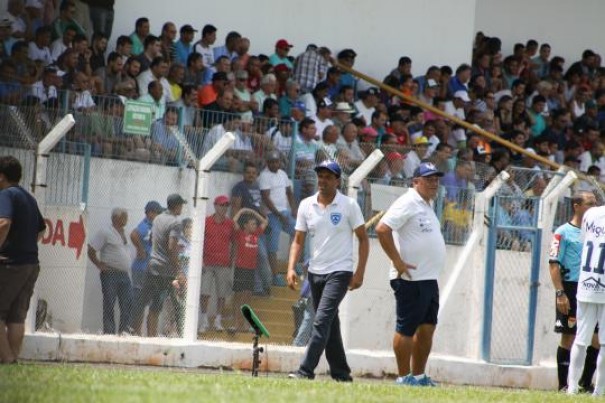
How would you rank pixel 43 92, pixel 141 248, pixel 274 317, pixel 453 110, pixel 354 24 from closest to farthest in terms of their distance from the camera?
pixel 43 92 → pixel 141 248 → pixel 274 317 → pixel 453 110 → pixel 354 24

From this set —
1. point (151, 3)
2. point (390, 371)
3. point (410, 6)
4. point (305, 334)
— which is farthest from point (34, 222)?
point (410, 6)

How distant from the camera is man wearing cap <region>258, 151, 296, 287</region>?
1549 cm

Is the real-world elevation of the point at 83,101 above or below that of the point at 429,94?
below

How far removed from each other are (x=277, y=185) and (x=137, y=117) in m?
1.79

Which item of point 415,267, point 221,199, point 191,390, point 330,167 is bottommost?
point 191,390

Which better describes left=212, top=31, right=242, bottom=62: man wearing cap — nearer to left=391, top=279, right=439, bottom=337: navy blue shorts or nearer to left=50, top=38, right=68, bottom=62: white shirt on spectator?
left=50, top=38, right=68, bottom=62: white shirt on spectator

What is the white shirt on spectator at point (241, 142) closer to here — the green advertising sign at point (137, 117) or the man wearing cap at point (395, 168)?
the green advertising sign at point (137, 117)

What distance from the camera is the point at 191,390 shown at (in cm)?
931

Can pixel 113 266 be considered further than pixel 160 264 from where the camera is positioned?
No

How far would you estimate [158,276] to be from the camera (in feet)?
49.5

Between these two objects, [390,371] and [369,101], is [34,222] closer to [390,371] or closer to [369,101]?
[390,371]

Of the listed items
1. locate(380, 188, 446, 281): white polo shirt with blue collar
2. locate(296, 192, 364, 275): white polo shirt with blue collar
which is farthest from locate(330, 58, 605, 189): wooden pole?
locate(296, 192, 364, 275): white polo shirt with blue collar

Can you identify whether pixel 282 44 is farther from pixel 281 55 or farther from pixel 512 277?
pixel 512 277

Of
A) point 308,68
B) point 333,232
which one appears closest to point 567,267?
point 333,232
